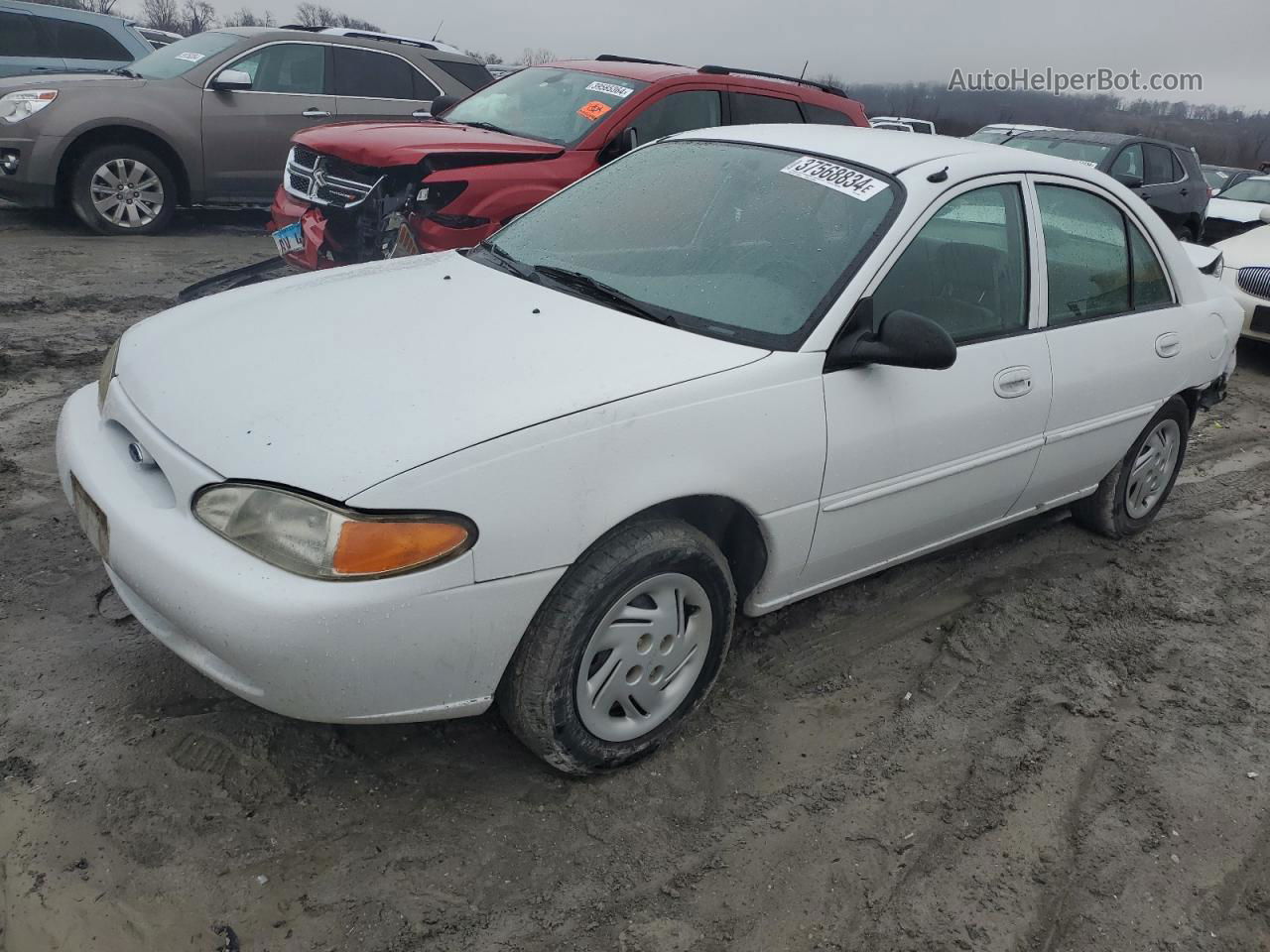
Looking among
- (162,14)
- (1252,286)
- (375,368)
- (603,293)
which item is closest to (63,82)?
(603,293)

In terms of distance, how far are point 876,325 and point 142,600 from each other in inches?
82.9

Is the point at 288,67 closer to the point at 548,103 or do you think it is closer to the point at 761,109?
the point at 548,103

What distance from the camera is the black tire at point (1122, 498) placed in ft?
14.1

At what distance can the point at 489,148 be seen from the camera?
605 centimetres

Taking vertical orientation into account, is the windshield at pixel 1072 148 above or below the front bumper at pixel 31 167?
above

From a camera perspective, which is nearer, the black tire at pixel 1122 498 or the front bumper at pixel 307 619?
the front bumper at pixel 307 619

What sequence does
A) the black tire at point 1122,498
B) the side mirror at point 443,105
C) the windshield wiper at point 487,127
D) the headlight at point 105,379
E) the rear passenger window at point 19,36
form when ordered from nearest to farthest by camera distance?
the headlight at point 105,379, the black tire at point 1122,498, the windshield wiper at point 487,127, the side mirror at point 443,105, the rear passenger window at point 19,36

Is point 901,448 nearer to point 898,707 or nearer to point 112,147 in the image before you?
point 898,707

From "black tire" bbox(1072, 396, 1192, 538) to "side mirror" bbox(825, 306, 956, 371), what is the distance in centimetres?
188

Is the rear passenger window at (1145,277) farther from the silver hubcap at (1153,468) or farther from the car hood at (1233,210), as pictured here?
the car hood at (1233,210)

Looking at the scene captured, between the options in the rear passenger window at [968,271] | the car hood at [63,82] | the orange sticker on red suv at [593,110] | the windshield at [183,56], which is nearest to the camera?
the rear passenger window at [968,271]

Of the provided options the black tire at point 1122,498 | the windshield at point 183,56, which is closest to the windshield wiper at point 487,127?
the windshield at point 183,56

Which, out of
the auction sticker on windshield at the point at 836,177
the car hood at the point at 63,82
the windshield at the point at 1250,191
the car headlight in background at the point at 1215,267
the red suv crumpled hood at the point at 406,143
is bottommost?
the windshield at the point at 1250,191

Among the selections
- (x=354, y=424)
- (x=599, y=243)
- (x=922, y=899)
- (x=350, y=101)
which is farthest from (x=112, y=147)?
(x=922, y=899)
